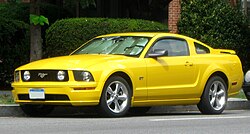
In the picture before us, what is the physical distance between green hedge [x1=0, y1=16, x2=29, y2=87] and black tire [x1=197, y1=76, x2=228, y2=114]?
5.76 meters

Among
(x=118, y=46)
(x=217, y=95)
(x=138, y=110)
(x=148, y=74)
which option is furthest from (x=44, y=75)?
(x=217, y=95)

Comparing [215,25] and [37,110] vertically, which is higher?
[215,25]

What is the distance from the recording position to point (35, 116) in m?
12.4

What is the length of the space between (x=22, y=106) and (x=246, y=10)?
12.3 m

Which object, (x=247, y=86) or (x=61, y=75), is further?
(x=247, y=86)

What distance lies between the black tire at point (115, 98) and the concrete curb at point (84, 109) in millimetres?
1464

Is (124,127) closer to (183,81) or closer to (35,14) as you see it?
(183,81)

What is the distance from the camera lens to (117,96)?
460 inches

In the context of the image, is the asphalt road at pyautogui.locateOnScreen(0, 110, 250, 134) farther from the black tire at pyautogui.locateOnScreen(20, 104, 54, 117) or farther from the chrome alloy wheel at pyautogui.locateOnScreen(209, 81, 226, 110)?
the chrome alloy wheel at pyautogui.locateOnScreen(209, 81, 226, 110)

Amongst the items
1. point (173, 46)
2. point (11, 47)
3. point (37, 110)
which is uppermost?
point (173, 46)

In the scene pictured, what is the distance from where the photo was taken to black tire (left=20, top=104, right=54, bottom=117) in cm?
1226

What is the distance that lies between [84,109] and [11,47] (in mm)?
4743

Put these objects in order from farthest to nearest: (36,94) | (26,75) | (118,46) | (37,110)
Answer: (118,46) < (37,110) < (26,75) < (36,94)

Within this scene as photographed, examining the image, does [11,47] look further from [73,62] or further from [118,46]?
[73,62]
